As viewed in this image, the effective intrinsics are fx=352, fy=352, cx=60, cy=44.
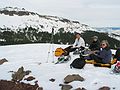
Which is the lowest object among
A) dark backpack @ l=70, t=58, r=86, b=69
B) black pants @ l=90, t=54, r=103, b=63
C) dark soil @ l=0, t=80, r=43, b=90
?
dark soil @ l=0, t=80, r=43, b=90

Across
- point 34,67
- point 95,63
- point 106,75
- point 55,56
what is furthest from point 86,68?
point 55,56

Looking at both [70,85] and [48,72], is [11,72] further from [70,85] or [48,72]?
[70,85]

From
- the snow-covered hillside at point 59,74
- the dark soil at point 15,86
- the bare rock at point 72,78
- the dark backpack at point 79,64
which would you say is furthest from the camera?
the dark backpack at point 79,64

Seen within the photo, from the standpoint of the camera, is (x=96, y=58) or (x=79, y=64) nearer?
(x=79, y=64)

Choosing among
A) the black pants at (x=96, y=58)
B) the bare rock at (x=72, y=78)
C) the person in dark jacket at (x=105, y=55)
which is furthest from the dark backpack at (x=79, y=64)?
the bare rock at (x=72, y=78)

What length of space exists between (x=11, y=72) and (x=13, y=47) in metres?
10.3

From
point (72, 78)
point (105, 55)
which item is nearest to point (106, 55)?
point (105, 55)

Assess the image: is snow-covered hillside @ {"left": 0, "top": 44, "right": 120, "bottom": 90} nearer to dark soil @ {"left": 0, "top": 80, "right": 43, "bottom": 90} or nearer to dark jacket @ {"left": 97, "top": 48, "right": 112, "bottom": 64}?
dark soil @ {"left": 0, "top": 80, "right": 43, "bottom": 90}

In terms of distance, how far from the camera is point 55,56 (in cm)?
2211

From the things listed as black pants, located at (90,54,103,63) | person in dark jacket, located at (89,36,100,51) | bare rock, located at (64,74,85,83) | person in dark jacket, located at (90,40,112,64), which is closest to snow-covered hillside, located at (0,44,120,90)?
bare rock, located at (64,74,85,83)

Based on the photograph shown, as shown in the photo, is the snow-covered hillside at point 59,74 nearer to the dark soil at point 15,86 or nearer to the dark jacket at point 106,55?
the dark soil at point 15,86

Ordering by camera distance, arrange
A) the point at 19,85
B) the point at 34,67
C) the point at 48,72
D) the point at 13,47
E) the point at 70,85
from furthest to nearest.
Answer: the point at 13,47 < the point at 34,67 < the point at 48,72 < the point at 19,85 < the point at 70,85

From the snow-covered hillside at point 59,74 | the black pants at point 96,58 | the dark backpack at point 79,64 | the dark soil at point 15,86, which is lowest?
the dark soil at point 15,86

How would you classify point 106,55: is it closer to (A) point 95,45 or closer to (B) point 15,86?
(A) point 95,45
